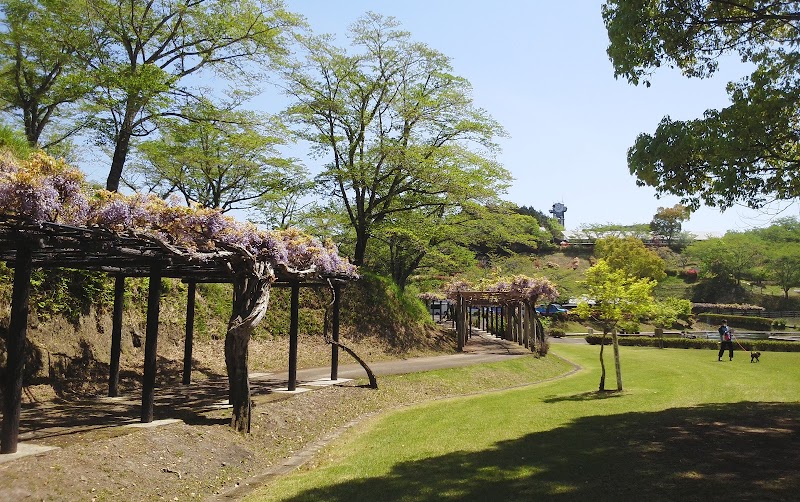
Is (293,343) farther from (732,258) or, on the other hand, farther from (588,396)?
(732,258)

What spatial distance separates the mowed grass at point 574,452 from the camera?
6.73 m

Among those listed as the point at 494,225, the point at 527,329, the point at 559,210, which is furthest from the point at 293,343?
the point at 559,210

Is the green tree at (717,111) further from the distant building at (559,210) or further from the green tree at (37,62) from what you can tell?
the distant building at (559,210)

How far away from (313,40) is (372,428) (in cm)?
2116

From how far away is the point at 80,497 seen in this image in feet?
21.7

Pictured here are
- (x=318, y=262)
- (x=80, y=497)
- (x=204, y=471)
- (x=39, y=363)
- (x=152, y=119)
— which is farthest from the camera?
(x=152, y=119)

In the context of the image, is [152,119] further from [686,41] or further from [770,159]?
[770,159]

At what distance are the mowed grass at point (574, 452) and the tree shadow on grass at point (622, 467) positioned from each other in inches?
0.7

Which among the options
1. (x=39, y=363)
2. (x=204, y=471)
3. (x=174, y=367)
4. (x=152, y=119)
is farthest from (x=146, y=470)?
(x=152, y=119)

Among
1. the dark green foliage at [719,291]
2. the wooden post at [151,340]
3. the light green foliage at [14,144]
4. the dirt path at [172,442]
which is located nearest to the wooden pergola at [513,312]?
the dirt path at [172,442]

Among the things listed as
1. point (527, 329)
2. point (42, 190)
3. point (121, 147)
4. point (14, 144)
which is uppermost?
point (121, 147)

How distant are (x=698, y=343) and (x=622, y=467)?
106 ft

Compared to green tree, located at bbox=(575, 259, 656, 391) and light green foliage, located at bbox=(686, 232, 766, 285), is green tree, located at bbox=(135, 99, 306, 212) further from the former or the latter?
light green foliage, located at bbox=(686, 232, 766, 285)

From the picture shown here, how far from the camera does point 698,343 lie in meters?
35.3
